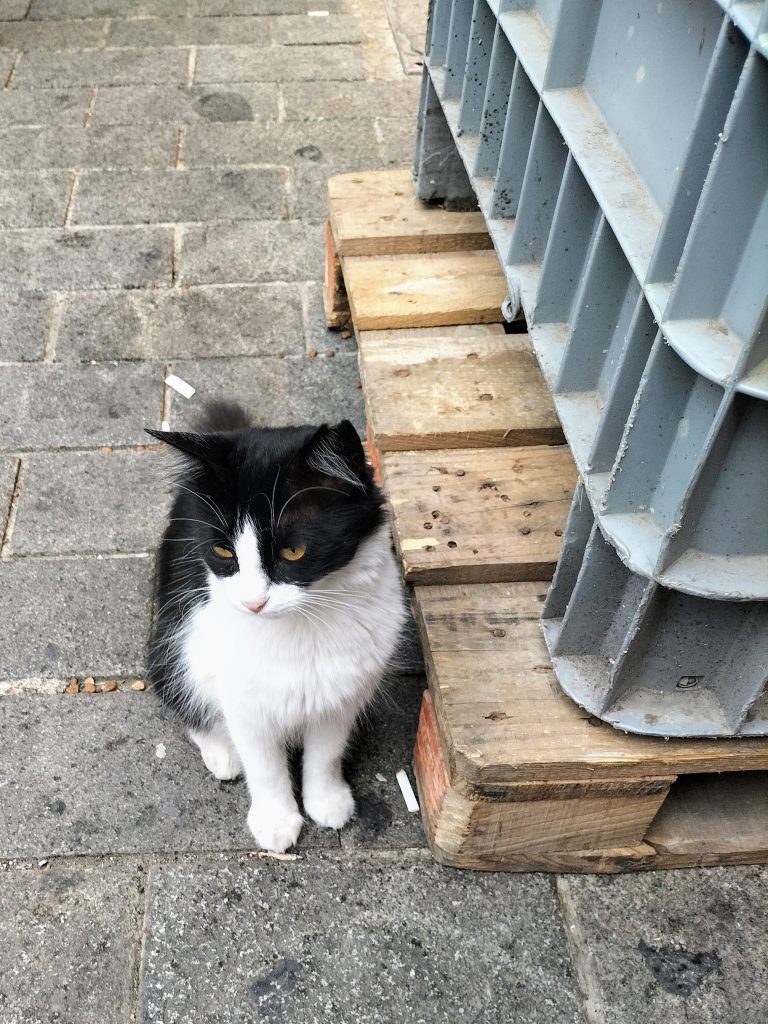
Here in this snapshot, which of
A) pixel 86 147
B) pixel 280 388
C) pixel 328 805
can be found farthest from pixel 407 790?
pixel 86 147

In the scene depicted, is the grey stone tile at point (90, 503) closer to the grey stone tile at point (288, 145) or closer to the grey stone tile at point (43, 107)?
the grey stone tile at point (288, 145)

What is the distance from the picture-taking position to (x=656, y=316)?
1.24 metres

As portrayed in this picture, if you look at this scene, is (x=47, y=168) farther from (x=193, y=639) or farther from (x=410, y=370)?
(x=193, y=639)

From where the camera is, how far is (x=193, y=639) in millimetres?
1844

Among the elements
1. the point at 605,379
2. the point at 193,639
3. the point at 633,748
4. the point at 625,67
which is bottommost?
the point at 193,639

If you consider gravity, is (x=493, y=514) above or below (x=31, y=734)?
above

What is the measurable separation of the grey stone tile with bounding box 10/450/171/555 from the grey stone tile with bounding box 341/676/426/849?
2.79 ft

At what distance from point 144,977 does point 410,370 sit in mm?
1518

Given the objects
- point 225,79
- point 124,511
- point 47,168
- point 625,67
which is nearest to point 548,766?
point 625,67

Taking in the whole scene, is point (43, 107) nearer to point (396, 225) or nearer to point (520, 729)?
point (396, 225)

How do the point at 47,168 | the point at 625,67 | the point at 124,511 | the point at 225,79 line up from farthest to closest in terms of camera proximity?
1. the point at 225,79
2. the point at 47,168
3. the point at 124,511
4. the point at 625,67

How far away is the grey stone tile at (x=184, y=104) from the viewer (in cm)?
430

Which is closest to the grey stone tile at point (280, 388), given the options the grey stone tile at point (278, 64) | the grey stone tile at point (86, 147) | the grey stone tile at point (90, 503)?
the grey stone tile at point (90, 503)

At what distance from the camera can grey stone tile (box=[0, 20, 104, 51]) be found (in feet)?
15.9
